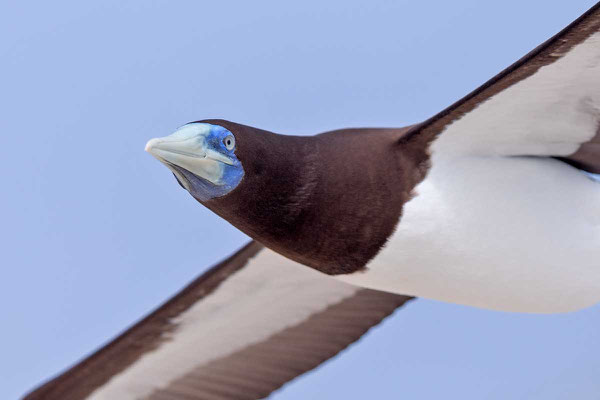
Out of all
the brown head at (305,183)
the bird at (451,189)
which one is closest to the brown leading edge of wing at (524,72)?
the bird at (451,189)

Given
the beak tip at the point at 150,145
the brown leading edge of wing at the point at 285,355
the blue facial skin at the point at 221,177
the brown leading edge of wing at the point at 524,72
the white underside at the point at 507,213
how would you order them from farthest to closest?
the brown leading edge of wing at the point at 285,355, the white underside at the point at 507,213, the blue facial skin at the point at 221,177, the beak tip at the point at 150,145, the brown leading edge of wing at the point at 524,72

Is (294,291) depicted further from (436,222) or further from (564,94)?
(564,94)

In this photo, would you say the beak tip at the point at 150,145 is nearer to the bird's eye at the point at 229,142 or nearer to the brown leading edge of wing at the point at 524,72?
the bird's eye at the point at 229,142

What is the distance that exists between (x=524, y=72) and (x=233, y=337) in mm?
2041

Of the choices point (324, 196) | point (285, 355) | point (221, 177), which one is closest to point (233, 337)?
point (285, 355)

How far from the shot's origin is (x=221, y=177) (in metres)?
3.62

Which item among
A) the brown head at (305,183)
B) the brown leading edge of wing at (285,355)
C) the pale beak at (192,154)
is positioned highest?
the pale beak at (192,154)

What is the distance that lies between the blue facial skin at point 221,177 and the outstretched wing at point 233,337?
97 cm

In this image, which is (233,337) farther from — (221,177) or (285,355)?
(221,177)

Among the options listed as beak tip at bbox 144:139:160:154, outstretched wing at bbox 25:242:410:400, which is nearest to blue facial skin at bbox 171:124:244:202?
beak tip at bbox 144:139:160:154

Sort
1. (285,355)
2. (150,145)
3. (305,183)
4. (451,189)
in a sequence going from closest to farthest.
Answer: (150,145) → (305,183) → (451,189) → (285,355)

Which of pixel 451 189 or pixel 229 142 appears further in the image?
pixel 451 189

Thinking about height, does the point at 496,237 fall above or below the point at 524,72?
below

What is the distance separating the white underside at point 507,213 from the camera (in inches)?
→ 152
